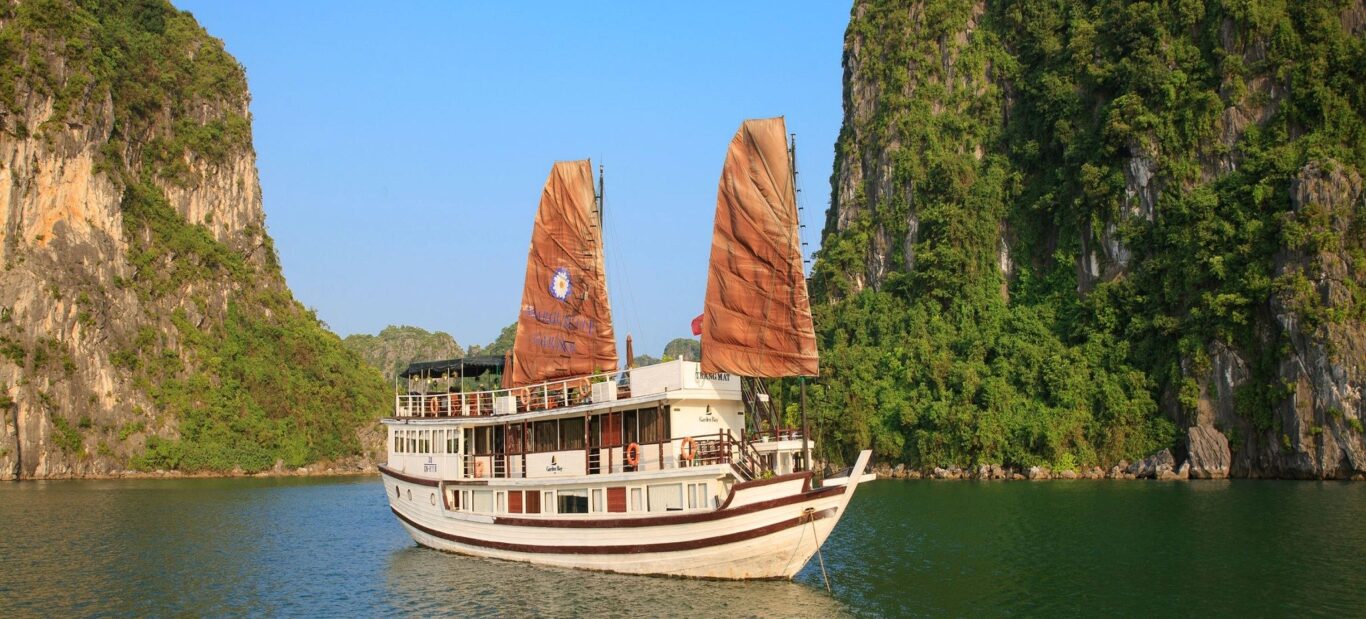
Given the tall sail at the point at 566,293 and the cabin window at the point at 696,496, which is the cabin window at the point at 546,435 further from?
the cabin window at the point at 696,496

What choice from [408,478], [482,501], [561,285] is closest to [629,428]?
[482,501]

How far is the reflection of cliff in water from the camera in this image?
21.0m

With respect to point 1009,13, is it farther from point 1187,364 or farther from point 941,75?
point 1187,364

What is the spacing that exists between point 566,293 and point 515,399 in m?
3.97

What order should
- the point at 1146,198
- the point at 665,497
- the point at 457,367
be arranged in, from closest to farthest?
1. the point at 665,497
2. the point at 457,367
3. the point at 1146,198

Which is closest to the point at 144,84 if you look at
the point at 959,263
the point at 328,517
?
the point at 328,517

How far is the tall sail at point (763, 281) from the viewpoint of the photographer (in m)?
25.3

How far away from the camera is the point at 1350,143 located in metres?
55.4

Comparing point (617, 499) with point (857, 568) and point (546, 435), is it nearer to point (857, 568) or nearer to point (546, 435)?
point (546, 435)

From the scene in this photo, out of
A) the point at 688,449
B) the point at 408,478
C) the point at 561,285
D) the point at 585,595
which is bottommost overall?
the point at 585,595

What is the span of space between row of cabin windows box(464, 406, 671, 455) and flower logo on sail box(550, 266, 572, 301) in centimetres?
452

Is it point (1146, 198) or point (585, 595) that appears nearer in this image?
point (585, 595)

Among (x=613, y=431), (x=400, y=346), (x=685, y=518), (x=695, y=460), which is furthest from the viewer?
(x=400, y=346)

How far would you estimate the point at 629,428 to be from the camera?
25562 mm
